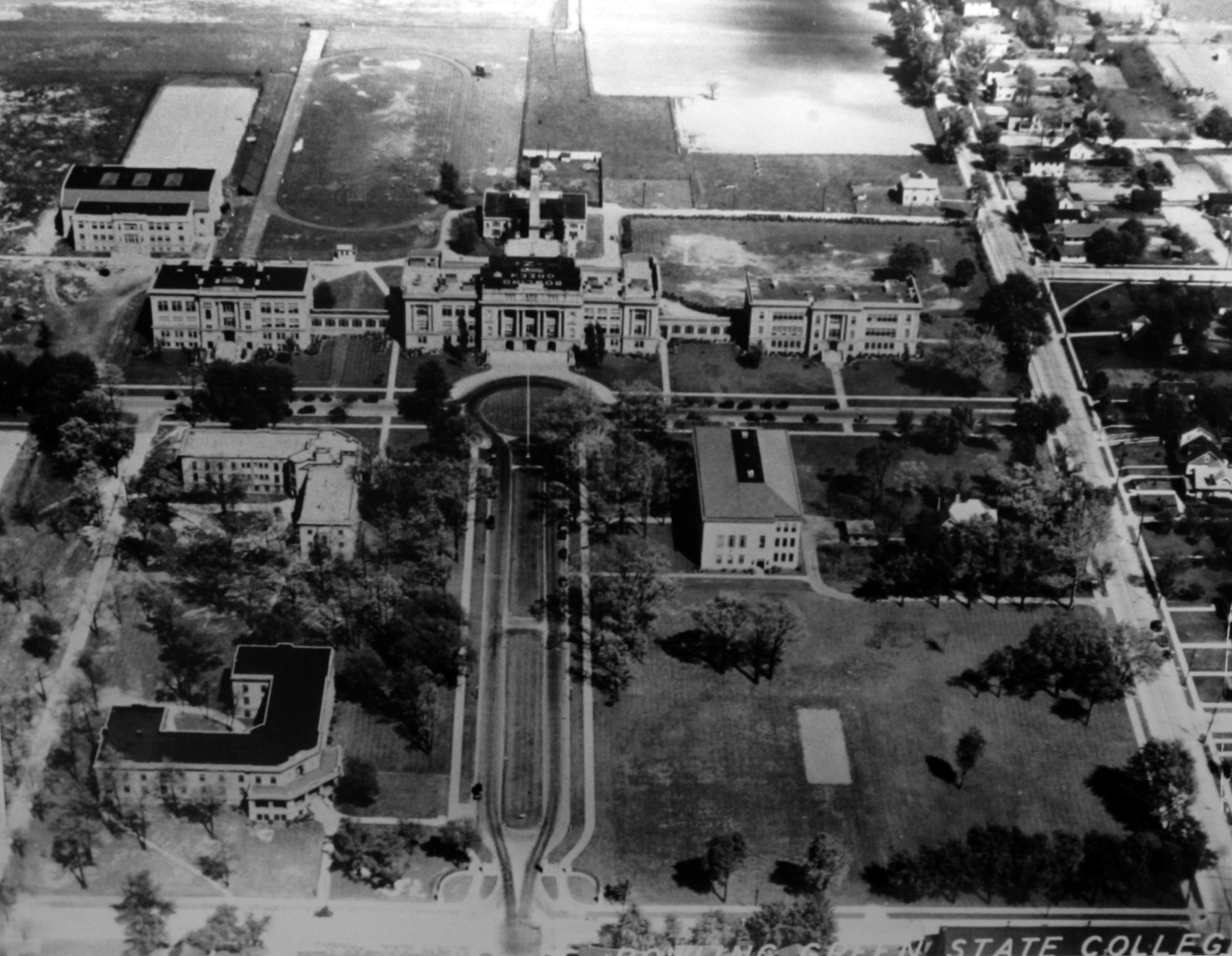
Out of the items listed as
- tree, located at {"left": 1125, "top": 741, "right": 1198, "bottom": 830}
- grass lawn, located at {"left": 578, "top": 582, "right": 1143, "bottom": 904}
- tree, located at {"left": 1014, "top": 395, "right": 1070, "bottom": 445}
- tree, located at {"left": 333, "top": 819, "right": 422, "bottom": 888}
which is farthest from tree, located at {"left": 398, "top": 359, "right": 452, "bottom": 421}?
tree, located at {"left": 1125, "top": 741, "right": 1198, "bottom": 830}

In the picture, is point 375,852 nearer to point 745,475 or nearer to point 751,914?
point 751,914

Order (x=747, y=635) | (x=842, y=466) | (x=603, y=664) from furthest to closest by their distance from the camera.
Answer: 1. (x=842, y=466)
2. (x=747, y=635)
3. (x=603, y=664)

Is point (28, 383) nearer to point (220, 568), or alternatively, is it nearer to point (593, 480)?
point (220, 568)

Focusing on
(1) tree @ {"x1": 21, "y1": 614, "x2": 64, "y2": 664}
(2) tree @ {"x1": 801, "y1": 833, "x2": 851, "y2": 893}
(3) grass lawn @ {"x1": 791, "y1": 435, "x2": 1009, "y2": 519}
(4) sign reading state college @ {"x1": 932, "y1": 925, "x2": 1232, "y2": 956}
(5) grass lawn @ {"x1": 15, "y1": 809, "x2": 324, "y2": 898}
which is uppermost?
(2) tree @ {"x1": 801, "y1": 833, "x2": 851, "y2": 893}

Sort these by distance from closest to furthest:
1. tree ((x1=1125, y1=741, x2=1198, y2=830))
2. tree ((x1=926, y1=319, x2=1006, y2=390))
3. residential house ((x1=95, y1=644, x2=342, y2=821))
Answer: residential house ((x1=95, y1=644, x2=342, y2=821))
tree ((x1=1125, y1=741, x2=1198, y2=830))
tree ((x1=926, y1=319, x2=1006, y2=390))

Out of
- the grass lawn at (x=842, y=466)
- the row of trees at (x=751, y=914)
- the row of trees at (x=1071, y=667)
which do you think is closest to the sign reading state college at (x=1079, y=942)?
the row of trees at (x=751, y=914)

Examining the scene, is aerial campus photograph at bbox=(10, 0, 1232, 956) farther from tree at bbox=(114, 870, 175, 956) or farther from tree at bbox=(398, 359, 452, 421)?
tree at bbox=(398, 359, 452, 421)

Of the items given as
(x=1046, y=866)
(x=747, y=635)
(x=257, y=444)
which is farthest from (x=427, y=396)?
(x=1046, y=866)
